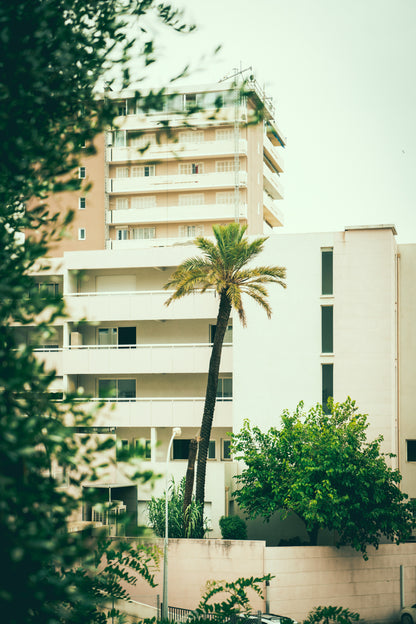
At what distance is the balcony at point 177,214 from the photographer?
58.3 metres

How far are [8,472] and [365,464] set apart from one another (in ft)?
84.8

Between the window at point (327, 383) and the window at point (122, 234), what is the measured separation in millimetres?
28654

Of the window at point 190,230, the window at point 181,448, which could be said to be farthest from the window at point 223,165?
the window at point 181,448

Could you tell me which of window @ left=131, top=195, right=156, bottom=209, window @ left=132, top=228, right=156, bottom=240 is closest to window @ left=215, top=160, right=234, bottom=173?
window @ left=131, top=195, right=156, bottom=209

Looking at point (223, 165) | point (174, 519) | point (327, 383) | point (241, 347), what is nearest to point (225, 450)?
point (241, 347)

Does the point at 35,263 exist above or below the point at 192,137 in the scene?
below

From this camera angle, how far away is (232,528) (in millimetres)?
31234

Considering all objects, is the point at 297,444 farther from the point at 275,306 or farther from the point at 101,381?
the point at 101,381

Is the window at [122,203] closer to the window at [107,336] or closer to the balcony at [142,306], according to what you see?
the window at [107,336]

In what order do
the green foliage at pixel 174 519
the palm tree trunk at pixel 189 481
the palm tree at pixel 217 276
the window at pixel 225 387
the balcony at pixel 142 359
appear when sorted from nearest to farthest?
the green foliage at pixel 174 519
the palm tree trunk at pixel 189 481
the palm tree at pixel 217 276
the balcony at pixel 142 359
the window at pixel 225 387

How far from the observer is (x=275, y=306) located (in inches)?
1419

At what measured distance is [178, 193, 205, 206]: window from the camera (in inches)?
2359

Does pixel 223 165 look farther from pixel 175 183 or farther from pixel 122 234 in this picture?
pixel 122 234

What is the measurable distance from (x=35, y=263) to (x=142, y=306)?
30218 millimetres
